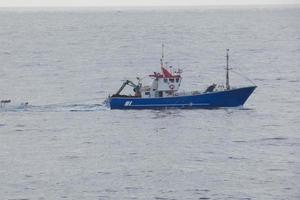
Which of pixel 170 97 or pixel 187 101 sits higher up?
pixel 170 97

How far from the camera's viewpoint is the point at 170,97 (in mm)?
111188

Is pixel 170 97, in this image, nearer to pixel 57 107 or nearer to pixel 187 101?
pixel 187 101

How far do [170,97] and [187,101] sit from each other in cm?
197

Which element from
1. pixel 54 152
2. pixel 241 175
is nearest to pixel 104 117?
pixel 54 152

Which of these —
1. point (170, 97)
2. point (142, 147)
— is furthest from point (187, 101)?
point (142, 147)

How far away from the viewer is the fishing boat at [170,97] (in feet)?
365

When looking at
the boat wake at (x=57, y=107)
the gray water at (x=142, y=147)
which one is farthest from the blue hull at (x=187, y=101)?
the boat wake at (x=57, y=107)

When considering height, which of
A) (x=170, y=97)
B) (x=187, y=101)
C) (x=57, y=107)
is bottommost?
(x=57, y=107)

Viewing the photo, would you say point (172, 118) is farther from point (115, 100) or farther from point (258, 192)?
point (258, 192)

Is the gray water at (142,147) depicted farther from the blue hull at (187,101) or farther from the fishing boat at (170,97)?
the fishing boat at (170,97)

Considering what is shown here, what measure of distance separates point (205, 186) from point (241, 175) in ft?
14.7

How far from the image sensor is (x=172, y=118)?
106062 millimetres

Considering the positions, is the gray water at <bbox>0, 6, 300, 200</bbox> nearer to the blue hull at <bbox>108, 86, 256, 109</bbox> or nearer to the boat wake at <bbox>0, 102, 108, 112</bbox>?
the boat wake at <bbox>0, 102, 108, 112</bbox>

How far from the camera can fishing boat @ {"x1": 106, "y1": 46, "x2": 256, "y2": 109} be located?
11125 cm
